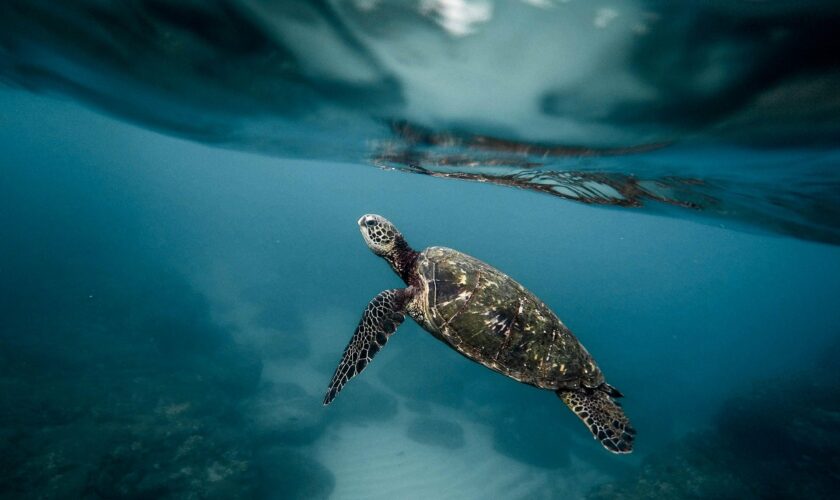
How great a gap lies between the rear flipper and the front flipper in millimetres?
2614

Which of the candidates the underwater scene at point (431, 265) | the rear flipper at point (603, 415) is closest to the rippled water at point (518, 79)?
the underwater scene at point (431, 265)

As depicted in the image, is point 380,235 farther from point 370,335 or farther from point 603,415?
point 603,415

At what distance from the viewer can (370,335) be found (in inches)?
199

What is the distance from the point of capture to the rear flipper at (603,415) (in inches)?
187

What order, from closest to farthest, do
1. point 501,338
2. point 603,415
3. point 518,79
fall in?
1. point 501,338
2. point 603,415
3. point 518,79

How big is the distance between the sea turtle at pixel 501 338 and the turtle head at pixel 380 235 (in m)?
0.97

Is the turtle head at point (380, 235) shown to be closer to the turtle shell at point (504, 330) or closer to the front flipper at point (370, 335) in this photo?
the front flipper at point (370, 335)

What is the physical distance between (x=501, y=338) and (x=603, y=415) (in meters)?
1.89

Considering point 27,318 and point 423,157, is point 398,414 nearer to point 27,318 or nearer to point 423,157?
point 423,157

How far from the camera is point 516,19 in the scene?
457 centimetres

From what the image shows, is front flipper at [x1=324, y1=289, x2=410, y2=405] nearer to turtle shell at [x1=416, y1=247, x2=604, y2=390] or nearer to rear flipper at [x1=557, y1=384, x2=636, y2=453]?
turtle shell at [x1=416, y1=247, x2=604, y2=390]

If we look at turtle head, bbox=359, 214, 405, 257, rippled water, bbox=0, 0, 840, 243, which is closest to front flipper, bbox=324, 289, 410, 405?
turtle head, bbox=359, 214, 405, 257

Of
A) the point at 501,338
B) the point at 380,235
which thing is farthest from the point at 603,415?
the point at 380,235

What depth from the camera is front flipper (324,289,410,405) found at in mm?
4684
